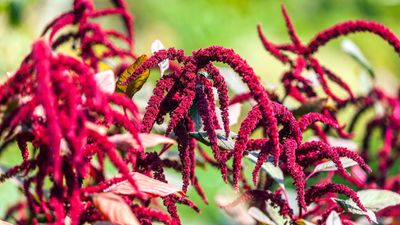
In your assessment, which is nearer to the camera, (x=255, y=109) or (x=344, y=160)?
(x=255, y=109)

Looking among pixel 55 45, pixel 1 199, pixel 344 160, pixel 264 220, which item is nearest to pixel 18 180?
pixel 55 45

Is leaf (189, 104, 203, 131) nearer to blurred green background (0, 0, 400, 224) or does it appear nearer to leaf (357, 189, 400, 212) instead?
leaf (357, 189, 400, 212)

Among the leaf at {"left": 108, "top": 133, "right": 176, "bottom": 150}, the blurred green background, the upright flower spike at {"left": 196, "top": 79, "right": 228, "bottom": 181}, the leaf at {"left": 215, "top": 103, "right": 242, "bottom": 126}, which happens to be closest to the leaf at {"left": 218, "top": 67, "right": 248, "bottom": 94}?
the leaf at {"left": 215, "top": 103, "right": 242, "bottom": 126}

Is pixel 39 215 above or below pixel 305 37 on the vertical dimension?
below

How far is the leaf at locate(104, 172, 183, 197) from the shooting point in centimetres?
80

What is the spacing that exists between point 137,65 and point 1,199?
2.72 feet

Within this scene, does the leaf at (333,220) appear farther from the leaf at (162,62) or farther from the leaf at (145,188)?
the leaf at (162,62)

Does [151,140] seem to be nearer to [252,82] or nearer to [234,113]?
[252,82]

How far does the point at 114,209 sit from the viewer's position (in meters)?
0.74

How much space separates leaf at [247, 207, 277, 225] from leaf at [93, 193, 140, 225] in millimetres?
256

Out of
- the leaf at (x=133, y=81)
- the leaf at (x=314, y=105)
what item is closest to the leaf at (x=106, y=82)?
the leaf at (x=133, y=81)

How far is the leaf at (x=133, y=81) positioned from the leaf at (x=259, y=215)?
240mm

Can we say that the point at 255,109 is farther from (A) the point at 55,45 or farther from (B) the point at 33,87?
(A) the point at 55,45

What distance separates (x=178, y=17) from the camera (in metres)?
4.93
